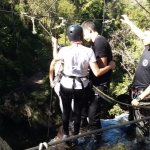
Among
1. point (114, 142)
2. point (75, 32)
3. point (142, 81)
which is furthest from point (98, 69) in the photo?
point (114, 142)

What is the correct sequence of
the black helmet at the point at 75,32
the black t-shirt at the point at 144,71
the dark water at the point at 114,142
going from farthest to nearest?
1. the dark water at the point at 114,142
2. the black t-shirt at the point at 144,71
3. the black helmet at the point at 75,32

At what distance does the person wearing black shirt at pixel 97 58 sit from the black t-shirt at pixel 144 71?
0.31 meters

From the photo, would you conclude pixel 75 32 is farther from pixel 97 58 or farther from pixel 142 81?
pixel 142 81

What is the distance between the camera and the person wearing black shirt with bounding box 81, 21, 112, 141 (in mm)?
2602

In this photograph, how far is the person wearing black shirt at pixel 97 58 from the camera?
2602 mm

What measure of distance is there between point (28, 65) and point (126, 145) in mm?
13968

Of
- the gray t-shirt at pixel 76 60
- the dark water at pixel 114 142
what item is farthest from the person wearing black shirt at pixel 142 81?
the gray t-shirt at pixel 76 60

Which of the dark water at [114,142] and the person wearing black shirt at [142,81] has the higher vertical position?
the person wearing black shirt at [142,81]

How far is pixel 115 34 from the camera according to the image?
13.4 meters

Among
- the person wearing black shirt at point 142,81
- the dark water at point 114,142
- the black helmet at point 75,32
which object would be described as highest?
the black helmet at point 75,32

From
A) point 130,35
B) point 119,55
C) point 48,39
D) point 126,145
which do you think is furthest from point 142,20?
point 126,145

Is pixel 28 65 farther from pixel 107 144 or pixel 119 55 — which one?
pixel 107 144

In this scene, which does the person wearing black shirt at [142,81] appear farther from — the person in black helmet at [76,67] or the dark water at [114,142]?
the person in black helmet at [76,67]

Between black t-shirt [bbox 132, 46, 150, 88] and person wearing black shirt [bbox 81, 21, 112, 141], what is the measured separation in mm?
312
